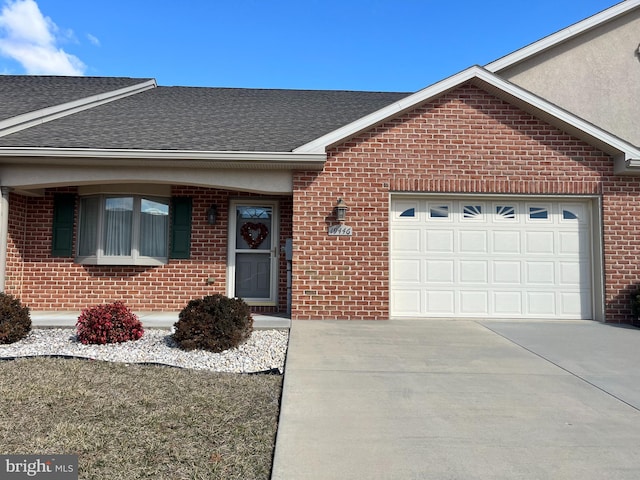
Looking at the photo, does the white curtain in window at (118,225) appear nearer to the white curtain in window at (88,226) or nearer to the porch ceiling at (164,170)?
the white curtain in window at (88,226)

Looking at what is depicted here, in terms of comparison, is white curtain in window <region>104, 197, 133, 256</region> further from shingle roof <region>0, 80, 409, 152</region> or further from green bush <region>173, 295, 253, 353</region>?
green bush <region>173, 295, 253, 353</region>

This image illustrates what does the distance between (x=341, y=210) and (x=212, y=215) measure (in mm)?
2644

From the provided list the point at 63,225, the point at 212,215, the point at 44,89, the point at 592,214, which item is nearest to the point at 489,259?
the point at 592,214

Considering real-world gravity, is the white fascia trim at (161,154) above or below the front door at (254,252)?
above

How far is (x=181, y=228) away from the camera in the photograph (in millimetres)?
8516

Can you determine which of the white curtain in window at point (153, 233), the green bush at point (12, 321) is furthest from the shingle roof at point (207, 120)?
the green bush at point (12, 321)

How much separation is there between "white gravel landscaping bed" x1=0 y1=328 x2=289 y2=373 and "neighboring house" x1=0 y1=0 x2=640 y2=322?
2.10m

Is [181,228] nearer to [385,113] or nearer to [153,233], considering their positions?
[153,233]

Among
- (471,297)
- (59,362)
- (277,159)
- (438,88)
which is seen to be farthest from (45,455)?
(438,88)

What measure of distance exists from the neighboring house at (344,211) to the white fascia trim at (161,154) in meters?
0.03

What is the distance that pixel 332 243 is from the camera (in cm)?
767

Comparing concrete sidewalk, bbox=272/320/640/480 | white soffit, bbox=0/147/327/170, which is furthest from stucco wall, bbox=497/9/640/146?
white soffit, bbox=0/147/327/170

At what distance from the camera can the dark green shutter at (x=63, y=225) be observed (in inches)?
332

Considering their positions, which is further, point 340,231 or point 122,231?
point 122,231
